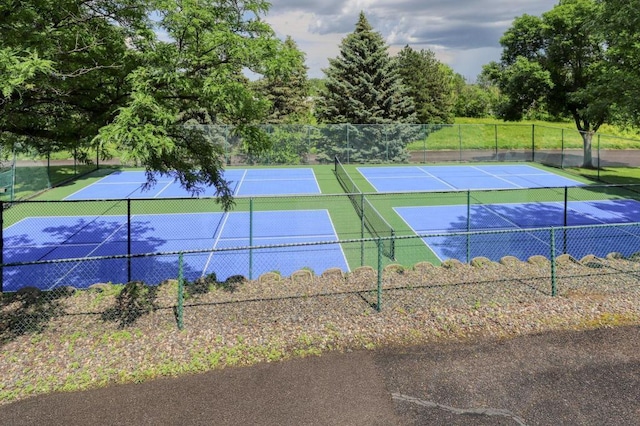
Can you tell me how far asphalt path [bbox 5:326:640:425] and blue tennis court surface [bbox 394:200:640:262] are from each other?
5450mm

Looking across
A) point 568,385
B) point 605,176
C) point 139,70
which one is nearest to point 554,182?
point 605,176

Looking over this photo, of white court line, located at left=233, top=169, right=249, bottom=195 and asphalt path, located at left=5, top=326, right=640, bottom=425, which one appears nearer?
asphalt path, located at left=5, top=326, right=640, bottom=425

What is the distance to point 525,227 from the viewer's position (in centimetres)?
1666

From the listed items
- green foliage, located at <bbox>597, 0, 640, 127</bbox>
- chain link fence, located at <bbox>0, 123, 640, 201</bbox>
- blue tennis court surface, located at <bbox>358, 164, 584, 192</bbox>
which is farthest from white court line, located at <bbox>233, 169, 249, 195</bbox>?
green foliage, located at <bbox>597, 0, 640, 127</bbox>

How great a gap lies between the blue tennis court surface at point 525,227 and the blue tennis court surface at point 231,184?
26.6 feet

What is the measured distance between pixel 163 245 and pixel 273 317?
7971 mm

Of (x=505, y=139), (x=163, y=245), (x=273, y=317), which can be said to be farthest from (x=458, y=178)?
(x=505, y=139)

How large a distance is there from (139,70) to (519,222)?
1517 cm

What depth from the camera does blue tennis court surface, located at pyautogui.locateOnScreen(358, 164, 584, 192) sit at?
25.8 m

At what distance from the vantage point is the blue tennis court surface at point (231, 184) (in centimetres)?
2397

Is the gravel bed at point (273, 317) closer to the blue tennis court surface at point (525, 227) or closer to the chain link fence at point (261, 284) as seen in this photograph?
the chain link fence at point (261, 284)

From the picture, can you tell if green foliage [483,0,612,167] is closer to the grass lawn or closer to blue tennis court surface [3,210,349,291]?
the grass lawn

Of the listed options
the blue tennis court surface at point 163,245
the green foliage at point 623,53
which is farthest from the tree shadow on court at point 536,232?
the green foliage at point 623,53

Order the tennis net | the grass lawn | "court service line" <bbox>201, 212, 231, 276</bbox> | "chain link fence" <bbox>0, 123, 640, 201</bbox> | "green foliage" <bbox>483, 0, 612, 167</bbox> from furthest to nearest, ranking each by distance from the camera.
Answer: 1. the grass lawn
2. "chain link fence" <bbox>0, 123, 640, 201</bbox>
3. "green foliage" <bbox>483, 0, 612, 167</bbox>
4. "court service line" <bbox>201, 212, 231, 276</bbox>
5. the tennis net
